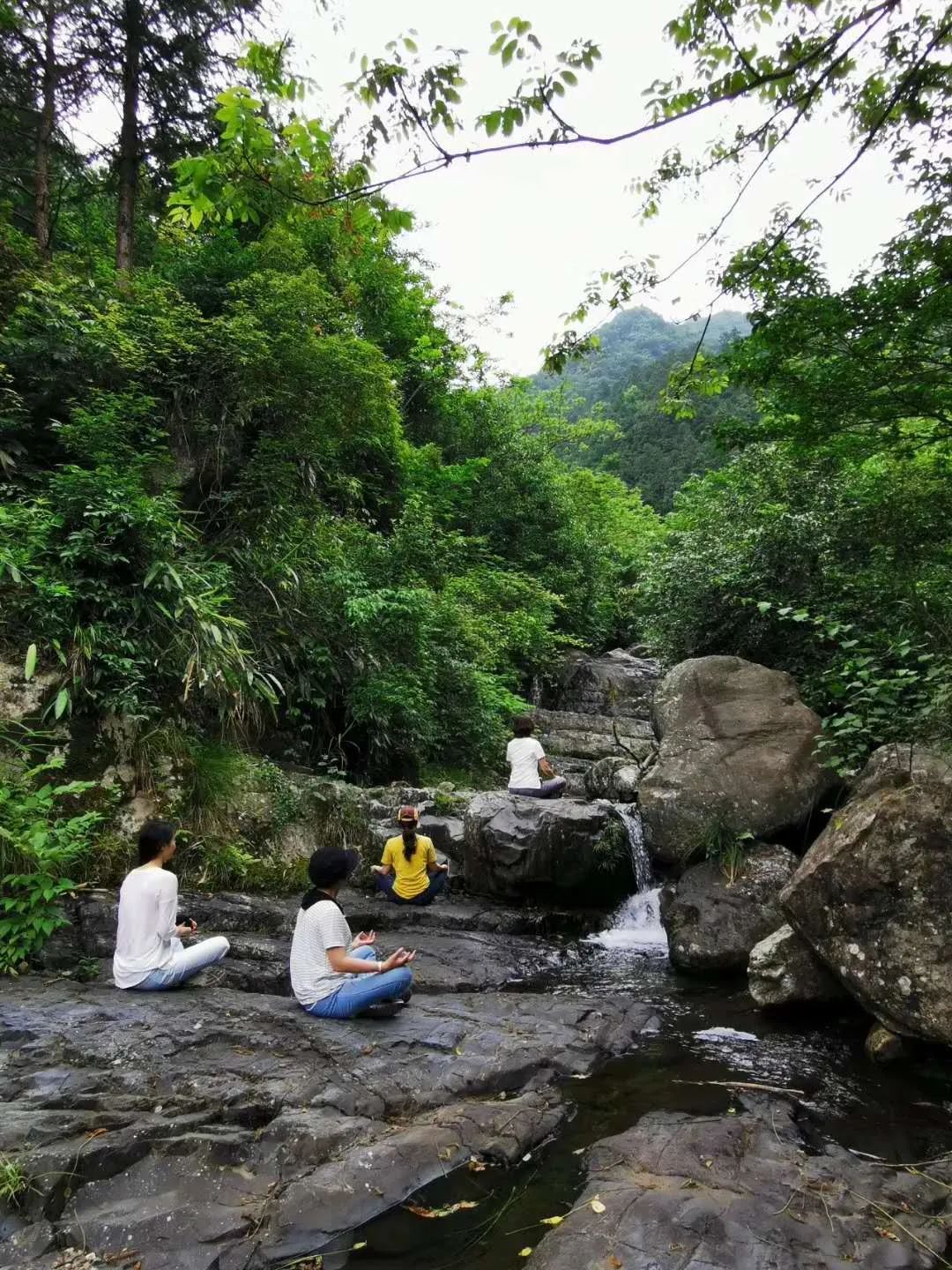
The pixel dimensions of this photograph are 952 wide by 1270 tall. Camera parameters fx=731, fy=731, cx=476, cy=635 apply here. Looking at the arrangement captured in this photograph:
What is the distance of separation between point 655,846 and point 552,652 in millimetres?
10658

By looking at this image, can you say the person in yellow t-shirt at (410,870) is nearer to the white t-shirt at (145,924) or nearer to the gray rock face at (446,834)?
the gray rock face at (446,834)

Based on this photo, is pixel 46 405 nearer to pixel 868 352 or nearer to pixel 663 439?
pixel 868 352

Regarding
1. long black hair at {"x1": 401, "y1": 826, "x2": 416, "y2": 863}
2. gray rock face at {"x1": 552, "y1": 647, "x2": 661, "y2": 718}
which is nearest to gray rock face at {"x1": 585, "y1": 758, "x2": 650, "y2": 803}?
long black hair at {"x1": 401, "y1": 826, "x2": 416, "y2": 863}

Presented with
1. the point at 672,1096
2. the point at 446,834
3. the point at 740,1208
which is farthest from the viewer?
the point at 446,834

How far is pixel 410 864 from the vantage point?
7840mm

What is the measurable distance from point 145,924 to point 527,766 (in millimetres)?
5438

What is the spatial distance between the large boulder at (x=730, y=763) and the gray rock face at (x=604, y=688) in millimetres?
9215

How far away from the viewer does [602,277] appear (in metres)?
5.05

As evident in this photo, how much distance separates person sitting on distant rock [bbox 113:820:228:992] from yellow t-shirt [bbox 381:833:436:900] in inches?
107

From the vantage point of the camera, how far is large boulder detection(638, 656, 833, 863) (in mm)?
7586

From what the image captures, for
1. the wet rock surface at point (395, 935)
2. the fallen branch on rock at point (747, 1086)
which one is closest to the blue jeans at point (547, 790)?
the wet rock surface at point (395, 935)

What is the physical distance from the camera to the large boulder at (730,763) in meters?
7.59

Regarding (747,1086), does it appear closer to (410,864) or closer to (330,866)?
(330,866)

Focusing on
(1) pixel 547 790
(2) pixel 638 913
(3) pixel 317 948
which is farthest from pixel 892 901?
(1) pixel 547 790
